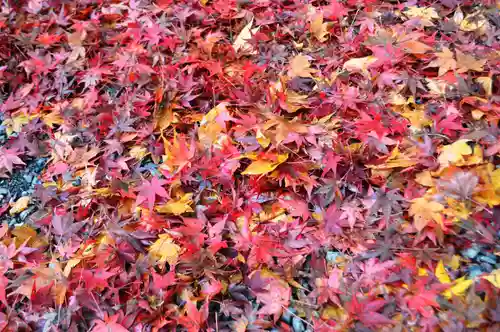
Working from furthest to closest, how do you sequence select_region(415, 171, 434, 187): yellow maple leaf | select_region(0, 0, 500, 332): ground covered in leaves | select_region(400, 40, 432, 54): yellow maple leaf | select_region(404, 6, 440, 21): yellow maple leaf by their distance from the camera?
select_region(404, 6, 440, 21): yellow maple leaf < select_region(400, 40, 432, 54): yellow maple leaf < select_region(415, 171, 434, 187): yellow maple leaf < select_region(0, 0, 500, 332): ground covered in leaves

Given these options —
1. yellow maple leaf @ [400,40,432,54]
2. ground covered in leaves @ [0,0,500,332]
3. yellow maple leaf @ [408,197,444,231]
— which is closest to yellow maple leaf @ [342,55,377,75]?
ground covered in leaves @ [0,0,500,332]

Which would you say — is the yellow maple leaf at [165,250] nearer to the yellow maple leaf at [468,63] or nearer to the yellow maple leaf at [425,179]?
the yellow maple leaf at [425,179]

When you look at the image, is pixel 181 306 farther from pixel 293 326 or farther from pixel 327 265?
pixel 327 265

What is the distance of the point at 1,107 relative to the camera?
1887 mm

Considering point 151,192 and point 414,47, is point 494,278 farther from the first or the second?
point 151,192

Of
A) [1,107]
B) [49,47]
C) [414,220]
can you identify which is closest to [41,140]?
[1,107]

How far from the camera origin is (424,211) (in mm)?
1366

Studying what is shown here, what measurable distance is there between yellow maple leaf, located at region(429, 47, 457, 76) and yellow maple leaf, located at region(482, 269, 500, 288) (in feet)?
2.64

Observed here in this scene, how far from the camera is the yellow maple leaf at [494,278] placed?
1231mm

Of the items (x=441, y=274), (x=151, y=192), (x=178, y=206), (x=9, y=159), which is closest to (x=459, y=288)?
(x=441, y=274)

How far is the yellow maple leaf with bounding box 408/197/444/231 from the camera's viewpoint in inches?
52.7

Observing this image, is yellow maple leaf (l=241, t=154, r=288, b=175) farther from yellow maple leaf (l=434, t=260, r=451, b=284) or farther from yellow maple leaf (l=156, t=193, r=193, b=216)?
yellow maple leaf (l=434, t=260, r=451, b=284)

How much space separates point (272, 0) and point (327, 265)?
4.27ft

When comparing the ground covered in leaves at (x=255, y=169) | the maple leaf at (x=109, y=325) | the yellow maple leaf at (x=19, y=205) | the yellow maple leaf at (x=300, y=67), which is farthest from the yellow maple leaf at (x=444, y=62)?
the yellow maple leaf at (x=19, y=205)
